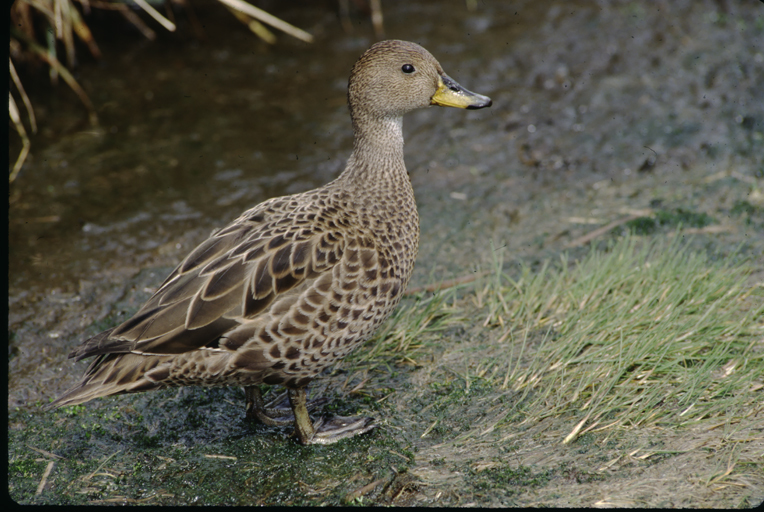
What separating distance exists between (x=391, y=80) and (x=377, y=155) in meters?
0.36

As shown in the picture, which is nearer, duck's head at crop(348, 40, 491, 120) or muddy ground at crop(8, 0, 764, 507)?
muddy ground at crop(8, 0, 764, 507)

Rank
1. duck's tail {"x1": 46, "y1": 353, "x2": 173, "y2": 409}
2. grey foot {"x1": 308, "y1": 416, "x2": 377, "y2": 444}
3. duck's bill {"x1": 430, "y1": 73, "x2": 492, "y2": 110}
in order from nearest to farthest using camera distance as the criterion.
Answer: duck's tail {"x1": 46, "y1": 353, "x2": 173, "y2": 409} → grey foot {"x1": 308, "y1": 416, "x2": 377, "y2": 444} → duck's bill {"x1": 430, "y1": 73, "x2": 492, "y2": 110}

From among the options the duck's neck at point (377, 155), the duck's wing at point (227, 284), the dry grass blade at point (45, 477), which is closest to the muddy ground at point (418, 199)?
the dry grass blade at point (45, 477)

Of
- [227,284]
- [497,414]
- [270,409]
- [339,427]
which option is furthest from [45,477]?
[497,414]

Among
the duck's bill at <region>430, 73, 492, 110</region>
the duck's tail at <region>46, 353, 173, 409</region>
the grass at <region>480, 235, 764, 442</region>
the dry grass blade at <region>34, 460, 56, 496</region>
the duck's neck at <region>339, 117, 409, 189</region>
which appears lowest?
the dry grass blade at <region>34, 460, 56, 496</region>

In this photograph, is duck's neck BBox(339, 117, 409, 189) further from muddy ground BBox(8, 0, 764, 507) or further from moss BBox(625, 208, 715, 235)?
moss BBox(625, 208, 715, 235)

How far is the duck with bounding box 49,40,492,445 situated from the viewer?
285 centimetres

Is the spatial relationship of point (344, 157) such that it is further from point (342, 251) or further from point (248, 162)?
point (342, 251)

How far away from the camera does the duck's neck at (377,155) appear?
3.37m

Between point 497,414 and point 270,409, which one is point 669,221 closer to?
point 497,414

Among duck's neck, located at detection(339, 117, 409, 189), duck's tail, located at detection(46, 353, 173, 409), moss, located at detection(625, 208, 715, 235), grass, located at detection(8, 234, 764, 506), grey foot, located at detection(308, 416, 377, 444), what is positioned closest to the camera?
grass, located at detection(8, 234, 764, 506)

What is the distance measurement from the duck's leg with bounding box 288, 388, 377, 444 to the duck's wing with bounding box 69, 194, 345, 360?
47 centimetres

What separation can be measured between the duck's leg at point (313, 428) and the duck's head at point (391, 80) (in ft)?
4.53

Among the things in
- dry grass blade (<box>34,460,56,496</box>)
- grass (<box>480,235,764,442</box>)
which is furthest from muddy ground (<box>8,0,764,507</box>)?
grass (<box>480,235,764,442</box>)
